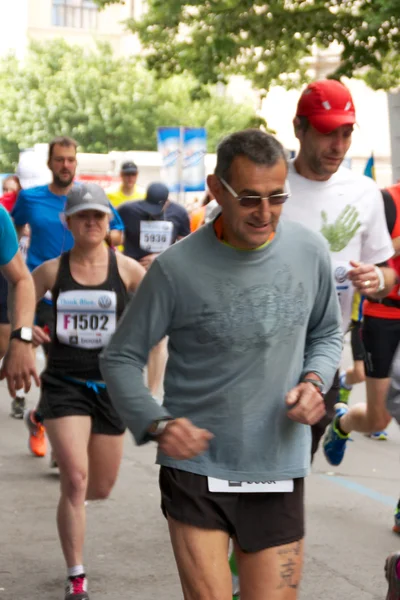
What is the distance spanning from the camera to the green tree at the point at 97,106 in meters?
60.0

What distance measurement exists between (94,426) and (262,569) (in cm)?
244

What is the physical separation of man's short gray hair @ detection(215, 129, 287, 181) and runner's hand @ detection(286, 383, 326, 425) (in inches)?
26.5

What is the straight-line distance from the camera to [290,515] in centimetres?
395

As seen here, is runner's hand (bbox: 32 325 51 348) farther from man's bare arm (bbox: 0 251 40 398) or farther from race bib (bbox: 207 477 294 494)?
race bib (bbox: 207 477 294 494)

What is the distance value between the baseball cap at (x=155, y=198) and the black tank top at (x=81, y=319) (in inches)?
246

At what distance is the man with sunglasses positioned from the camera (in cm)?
383

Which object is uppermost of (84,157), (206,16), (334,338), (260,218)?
(206,16)

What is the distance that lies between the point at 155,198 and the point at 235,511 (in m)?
8.95

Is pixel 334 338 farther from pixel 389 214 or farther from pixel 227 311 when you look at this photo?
pixel 389 214

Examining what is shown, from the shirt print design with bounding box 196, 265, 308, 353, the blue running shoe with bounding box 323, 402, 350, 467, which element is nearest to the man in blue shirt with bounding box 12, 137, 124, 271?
the blue running shoe with bounding box 323, 402, 350, 467

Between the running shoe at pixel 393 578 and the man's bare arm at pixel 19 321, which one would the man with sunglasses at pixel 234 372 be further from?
the man's bare arm at pixel 19 321

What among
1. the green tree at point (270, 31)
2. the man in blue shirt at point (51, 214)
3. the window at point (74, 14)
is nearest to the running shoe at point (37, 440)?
the man in blue shirt at point (51, 214)

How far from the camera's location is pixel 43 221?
9.42m

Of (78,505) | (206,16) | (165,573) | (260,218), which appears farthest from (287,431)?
(206,16)
